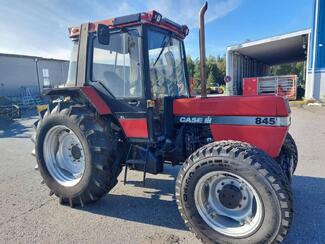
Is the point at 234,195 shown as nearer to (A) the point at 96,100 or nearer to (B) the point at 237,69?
(A) the point at 96,100

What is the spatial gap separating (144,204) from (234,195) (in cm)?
140

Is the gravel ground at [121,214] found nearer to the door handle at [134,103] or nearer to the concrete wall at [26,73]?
the door handle at [134,103]

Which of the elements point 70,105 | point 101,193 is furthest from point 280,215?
point 70,105

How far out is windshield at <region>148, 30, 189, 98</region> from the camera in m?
3.50

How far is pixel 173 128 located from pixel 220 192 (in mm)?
1148

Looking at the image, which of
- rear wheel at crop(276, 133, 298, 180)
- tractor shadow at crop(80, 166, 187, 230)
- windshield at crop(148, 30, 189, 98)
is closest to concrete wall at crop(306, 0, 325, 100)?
rear wheel at crop(276, 133, 298, 180)

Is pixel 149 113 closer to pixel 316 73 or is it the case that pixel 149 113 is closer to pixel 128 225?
pixel 128 225

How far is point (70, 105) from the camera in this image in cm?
377

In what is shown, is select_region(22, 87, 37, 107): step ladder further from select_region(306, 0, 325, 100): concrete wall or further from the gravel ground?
select_region(306, 0, 325, 100): concrete wall

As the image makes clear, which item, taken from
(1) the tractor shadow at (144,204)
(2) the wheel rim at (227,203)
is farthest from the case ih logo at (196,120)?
(1) the tractor shadow at (144,204)

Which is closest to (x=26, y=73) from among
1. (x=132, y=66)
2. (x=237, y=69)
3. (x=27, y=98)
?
(x=27, y=98)

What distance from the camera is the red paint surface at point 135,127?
345 cm

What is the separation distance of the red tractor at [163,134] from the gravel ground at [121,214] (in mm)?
279

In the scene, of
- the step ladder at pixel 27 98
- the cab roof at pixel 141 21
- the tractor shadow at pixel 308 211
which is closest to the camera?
the tractor shadow at pixel 308 211
